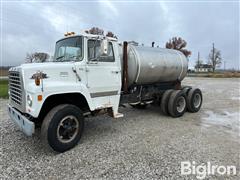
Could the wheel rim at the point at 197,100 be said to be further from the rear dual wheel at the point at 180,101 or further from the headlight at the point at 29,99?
the headlight at the point at 29,99

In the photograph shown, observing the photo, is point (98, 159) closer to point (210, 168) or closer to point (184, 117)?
point (210, 168)

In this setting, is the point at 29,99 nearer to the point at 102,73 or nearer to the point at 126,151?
the point at 102,73

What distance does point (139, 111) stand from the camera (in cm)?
793

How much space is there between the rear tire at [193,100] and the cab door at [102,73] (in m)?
3.61

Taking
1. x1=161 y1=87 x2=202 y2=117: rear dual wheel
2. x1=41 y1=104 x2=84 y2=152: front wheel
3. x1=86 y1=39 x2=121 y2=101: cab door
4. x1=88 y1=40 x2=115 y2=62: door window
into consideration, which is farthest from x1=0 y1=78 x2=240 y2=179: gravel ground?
x1=88 y1=40 x2=115 y2=62: door window

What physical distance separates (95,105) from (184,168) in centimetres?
243

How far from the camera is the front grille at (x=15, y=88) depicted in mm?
3967

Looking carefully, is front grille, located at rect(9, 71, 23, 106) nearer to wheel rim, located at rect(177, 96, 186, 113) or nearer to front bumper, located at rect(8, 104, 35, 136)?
front bumper, located at rect(8, 104, 35, 136)

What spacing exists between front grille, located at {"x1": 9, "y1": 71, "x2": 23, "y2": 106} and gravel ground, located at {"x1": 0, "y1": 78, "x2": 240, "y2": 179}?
3.60 feet

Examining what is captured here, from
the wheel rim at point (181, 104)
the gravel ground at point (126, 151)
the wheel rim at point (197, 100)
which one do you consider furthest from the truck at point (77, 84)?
the wheel rim at point (197, 100)

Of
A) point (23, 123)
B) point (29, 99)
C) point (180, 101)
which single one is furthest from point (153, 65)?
point (23, 123)

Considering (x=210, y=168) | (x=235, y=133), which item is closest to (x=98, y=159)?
(x=210, y=168)

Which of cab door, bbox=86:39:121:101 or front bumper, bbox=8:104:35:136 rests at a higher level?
cab door, bbox=86:39:121:101

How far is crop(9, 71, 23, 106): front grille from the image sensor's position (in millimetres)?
3967
